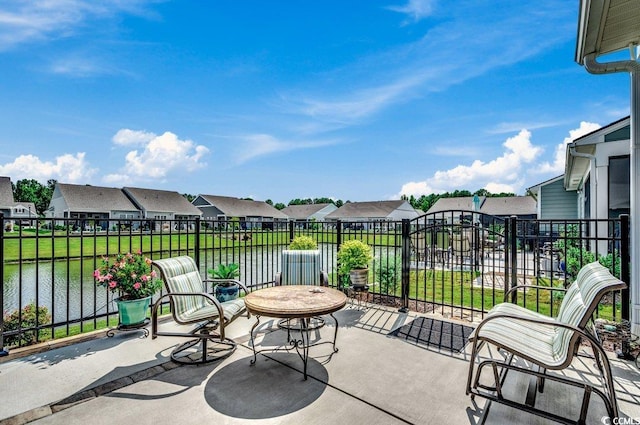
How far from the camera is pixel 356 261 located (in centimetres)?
509

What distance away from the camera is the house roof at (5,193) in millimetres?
27891

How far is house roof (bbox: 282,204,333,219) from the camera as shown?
48.7 m

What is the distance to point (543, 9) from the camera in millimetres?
5551

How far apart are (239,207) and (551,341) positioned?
4115cm

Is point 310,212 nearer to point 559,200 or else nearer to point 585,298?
point 559,200

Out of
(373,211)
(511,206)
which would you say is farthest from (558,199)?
(373,211)

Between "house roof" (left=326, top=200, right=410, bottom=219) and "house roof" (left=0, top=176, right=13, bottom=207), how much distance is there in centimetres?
3484

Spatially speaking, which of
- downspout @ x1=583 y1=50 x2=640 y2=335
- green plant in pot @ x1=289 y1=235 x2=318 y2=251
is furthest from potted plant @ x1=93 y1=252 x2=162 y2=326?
downspout @ x1=583 y1=50 x2=640 y2=335

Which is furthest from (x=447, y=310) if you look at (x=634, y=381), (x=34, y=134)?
(x=34, y=134)

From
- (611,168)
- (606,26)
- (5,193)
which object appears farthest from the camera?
(5,193)

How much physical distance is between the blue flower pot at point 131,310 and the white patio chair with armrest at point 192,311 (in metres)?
0.57

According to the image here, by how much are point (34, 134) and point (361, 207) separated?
36168mm

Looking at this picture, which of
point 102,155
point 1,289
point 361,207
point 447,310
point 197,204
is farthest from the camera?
point 361,207

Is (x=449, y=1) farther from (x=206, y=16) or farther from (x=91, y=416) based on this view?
(x=91, y=416)
